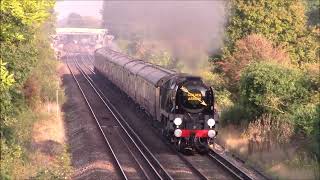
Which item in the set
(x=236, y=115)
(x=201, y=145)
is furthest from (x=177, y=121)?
(x=236, y=115)

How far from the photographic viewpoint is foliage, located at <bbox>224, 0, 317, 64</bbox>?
35906 millimetres

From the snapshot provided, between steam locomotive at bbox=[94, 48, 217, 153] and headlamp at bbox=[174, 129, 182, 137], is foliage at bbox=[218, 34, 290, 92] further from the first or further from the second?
headlamp at bbox=[174, 129, 182, 137]

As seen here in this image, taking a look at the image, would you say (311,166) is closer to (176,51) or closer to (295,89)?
(295,89)

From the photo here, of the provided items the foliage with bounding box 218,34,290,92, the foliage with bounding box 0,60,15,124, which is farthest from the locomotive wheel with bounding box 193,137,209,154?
the foliage with bounding box 218,34,290,92

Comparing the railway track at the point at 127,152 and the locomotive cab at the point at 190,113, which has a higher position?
the locomotive cab at the point at 190,113

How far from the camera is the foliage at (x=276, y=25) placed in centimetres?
3591

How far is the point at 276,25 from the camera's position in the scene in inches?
1438

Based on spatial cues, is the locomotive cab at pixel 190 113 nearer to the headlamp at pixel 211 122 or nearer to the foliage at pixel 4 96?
the headlamp at pixel 211 122

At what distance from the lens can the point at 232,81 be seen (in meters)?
32.2

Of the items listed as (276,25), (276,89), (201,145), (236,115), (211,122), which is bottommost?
(201,145)

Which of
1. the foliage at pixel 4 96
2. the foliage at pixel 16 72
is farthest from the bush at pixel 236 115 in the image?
the foliage at pixel 4 96

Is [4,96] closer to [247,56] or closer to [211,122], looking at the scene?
[211,122]

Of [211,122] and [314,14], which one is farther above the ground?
[314,14]

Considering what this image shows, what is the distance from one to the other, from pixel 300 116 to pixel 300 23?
62.1 ft
